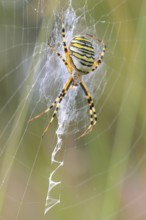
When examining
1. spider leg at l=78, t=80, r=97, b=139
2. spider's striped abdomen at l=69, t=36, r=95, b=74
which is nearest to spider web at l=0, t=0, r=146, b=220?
spider leg at l=78, t=80, r=97, b=139

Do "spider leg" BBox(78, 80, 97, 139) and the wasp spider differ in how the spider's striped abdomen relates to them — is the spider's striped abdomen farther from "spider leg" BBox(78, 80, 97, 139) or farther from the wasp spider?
"spider leg" BBox(78, 80, 97, 139)

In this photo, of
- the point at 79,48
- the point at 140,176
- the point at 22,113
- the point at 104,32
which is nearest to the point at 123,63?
the point at 104,32

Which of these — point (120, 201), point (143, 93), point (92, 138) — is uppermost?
point (143, 93)

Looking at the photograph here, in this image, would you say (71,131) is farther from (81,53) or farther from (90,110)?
(81,53)

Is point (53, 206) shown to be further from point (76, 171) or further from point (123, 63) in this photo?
point (123, 63)

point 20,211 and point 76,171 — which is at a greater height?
point 76,171
